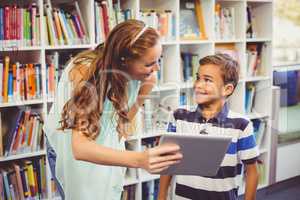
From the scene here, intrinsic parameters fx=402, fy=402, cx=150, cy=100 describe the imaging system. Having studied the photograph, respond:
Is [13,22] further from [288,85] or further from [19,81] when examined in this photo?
[288,85]

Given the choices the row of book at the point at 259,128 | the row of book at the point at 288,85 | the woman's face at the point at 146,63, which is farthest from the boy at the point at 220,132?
the row of book at the point at 288,85

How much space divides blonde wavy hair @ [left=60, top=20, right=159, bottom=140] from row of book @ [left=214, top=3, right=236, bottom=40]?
5.41 feet

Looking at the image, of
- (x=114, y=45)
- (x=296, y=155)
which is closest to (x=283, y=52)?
(x=296, y=155)

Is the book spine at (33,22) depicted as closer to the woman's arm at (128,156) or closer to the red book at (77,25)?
the red book at (77,25)

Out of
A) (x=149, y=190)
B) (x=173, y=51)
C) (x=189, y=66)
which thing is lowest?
(x=149, y=190)

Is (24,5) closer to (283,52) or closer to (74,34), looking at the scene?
(74,34)

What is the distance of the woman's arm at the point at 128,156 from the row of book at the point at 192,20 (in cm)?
177

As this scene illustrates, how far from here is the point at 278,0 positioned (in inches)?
137

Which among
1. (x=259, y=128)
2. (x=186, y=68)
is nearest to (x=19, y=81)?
(x=186, y=68)

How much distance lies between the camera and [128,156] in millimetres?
1157

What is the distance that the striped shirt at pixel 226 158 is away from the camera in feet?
5.24

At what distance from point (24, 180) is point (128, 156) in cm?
134

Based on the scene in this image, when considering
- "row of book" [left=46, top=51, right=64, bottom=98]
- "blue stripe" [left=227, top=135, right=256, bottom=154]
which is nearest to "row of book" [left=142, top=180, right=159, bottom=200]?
"row of book" [left=46, top=51, right=64, bottom=98]

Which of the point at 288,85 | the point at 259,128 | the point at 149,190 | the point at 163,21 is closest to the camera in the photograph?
the point at 163,21
